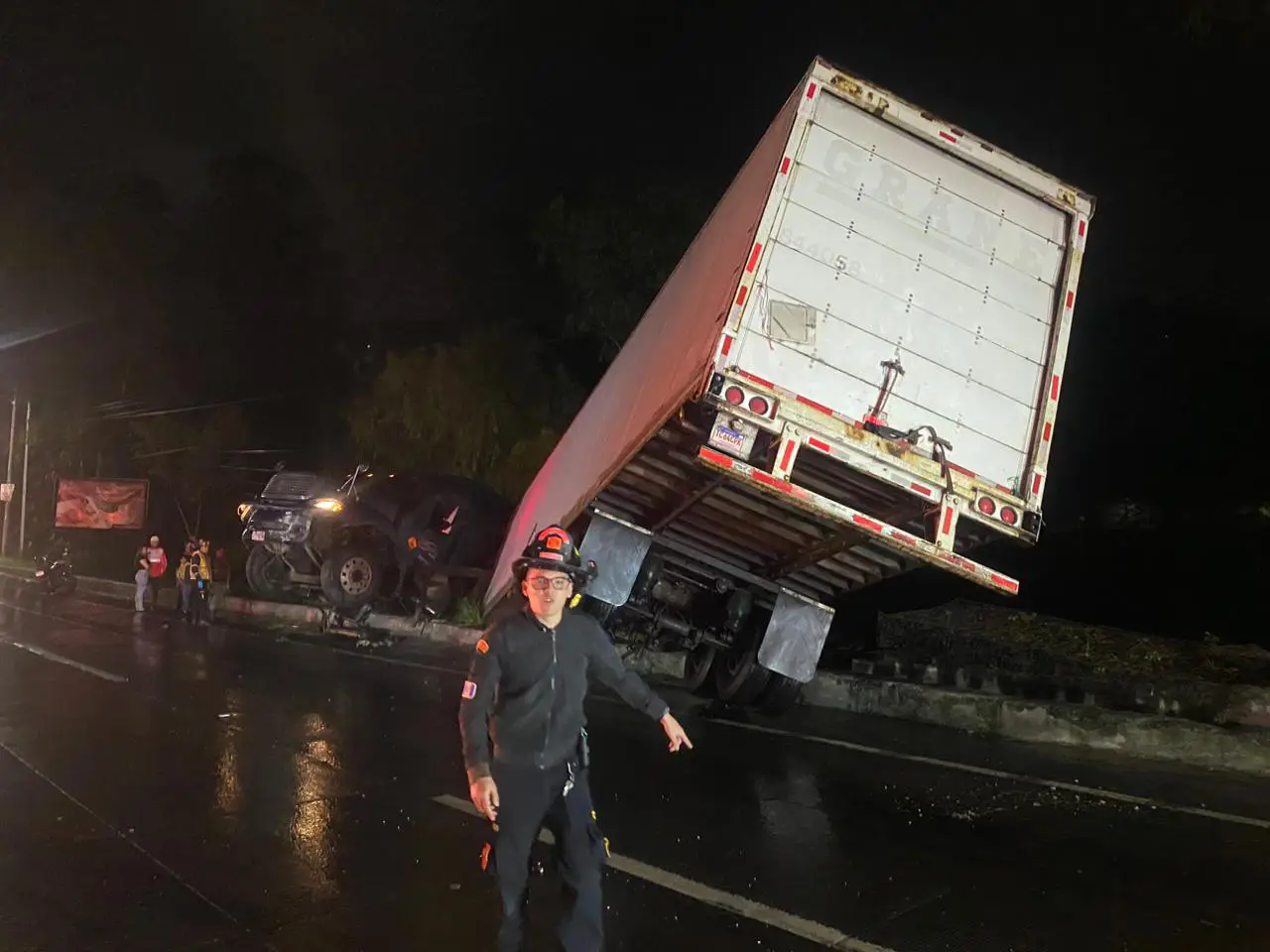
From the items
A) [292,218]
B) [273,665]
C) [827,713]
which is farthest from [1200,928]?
[292,218]

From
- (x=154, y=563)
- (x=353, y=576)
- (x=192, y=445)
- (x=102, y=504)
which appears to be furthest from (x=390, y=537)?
(x=102, y=504)

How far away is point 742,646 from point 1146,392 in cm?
727

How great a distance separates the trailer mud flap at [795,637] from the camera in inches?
301

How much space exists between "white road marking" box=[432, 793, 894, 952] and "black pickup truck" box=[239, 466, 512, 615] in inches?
379

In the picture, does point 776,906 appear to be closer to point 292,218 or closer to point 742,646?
point 742,646

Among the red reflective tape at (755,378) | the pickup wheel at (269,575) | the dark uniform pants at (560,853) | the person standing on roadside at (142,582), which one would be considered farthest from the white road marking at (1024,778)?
the person standing on roadside at (142,582)

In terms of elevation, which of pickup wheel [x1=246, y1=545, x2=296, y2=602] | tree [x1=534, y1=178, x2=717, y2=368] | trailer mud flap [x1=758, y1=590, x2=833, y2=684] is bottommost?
pickup wheel [x1=246, y1=545, x2=296, y2=602]

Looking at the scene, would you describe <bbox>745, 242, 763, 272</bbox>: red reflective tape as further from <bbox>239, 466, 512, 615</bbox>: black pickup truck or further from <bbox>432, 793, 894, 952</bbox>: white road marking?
<bbox>239, 466, 512, 615</bbox>: black pickup truck

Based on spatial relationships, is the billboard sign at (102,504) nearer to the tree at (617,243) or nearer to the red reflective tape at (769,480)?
the tree at (617,243)

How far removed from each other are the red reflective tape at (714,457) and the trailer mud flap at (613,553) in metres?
2.19

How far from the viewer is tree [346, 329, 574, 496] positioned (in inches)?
726

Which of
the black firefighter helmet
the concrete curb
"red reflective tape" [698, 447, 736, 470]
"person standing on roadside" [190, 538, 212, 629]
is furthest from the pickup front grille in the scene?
the black firefighter helmet

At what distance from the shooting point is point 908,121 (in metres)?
6.07

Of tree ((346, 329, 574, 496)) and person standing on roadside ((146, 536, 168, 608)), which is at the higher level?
tree ((346, 329, 574, 496))
